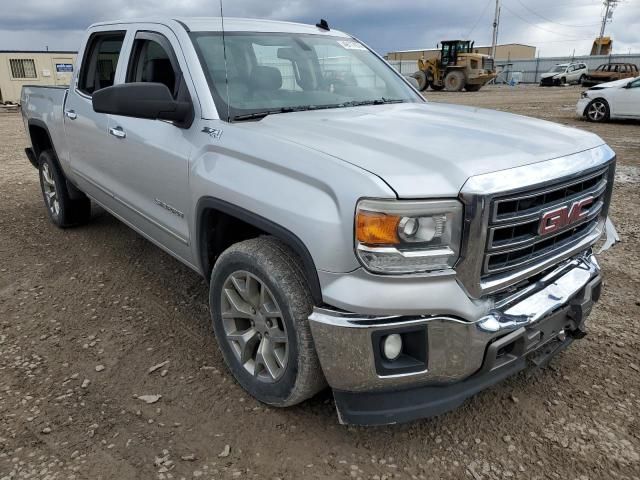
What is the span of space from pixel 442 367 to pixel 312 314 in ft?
1.80

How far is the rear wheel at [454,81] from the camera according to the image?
32.4 m

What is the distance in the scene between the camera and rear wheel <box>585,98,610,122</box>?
13.8m

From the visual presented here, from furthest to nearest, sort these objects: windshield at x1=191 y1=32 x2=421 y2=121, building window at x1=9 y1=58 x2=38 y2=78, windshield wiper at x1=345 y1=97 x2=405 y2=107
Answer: building window at x1=9 y1=58 x2=38 y2=78
windshield wiper at x1=345 y1=97 x2=405 y2=107
windshield at x1=191 y1=32 x2=421 y2=121

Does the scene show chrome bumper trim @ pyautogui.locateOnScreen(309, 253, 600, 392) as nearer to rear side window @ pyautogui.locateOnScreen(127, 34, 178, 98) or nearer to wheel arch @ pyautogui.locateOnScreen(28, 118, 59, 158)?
rear side window @ pyautogui.locateOnScreen(127, 34, 178, 98)

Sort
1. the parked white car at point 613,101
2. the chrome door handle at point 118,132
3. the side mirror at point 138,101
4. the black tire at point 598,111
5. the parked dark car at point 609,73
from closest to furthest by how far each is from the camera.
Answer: the side mirror at point 138,101 → the chrome door handle at point 118,132 → the parked white car at point 613,101 → the black tire at point 598,111 → the parked dark car at point 609,73

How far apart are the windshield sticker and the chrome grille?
207 centimetres

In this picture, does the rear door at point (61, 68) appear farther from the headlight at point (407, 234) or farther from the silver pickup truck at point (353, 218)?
the headlight at point (407, 234)

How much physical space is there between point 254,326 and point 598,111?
14060mm

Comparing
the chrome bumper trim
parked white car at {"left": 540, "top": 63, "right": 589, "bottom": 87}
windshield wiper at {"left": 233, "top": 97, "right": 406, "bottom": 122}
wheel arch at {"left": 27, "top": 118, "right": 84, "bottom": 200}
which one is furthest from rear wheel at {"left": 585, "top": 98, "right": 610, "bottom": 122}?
parked white car at {"left": 540, "top": 63, "right": 589, "bottom": 87}

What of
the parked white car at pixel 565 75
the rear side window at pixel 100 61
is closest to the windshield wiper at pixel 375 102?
the rear side window at pixel 100 61

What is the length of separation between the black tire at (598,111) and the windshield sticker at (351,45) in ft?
39.3

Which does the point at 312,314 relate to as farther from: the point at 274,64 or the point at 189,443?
the point at 274,64

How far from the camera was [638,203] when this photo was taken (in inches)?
248

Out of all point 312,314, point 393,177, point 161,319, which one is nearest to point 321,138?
point 393,177
